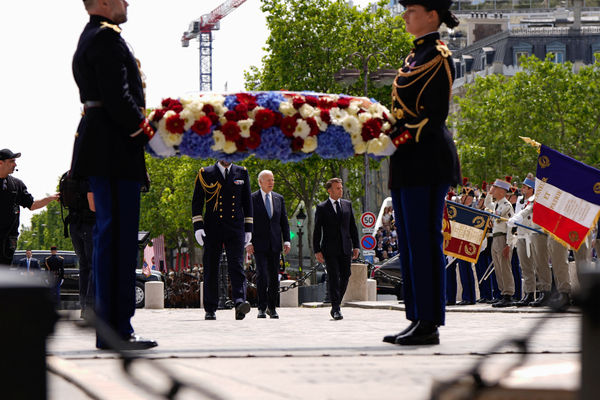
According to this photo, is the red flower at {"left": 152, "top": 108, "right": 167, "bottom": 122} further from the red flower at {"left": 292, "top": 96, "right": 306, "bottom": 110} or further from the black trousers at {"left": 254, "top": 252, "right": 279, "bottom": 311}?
the black trousers at {"left": 254, "top": 252, "right": 279, "bottom": 311}

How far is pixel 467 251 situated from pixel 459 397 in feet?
56.1

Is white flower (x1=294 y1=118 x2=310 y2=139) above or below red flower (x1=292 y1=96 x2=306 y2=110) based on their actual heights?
below

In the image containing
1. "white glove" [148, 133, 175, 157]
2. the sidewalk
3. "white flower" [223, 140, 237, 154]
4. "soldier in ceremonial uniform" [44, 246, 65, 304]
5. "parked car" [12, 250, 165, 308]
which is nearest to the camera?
the sidewalk

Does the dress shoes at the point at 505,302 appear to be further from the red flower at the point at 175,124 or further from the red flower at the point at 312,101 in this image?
the red flower at the point at 175,124

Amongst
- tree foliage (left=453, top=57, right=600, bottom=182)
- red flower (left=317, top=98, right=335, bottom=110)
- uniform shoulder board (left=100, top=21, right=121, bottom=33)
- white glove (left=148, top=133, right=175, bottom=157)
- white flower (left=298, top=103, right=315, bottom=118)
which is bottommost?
white glove (left=148, top=133, right=175, bottom=157)

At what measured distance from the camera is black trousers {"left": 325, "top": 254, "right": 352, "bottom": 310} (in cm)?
1498

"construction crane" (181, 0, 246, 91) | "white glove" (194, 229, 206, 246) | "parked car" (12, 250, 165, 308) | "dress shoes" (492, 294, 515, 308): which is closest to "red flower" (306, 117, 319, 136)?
"white glove" (194, 229, 206, 246)

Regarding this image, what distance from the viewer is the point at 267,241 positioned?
15953 mm

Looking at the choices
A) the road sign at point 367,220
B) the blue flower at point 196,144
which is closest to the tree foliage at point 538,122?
the road sign at point 367,220

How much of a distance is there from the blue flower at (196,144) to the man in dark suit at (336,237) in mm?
7118

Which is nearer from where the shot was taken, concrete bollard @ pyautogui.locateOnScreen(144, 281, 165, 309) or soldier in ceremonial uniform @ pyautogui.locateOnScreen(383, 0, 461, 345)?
soldier in ceremonial uniform @ pyautogui.locateOnScreen(383, 0, 461, 345)

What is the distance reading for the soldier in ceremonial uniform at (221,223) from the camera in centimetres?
1455

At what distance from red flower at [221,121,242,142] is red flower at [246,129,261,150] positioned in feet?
0.28

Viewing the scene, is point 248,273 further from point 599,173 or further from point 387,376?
point 387,376
